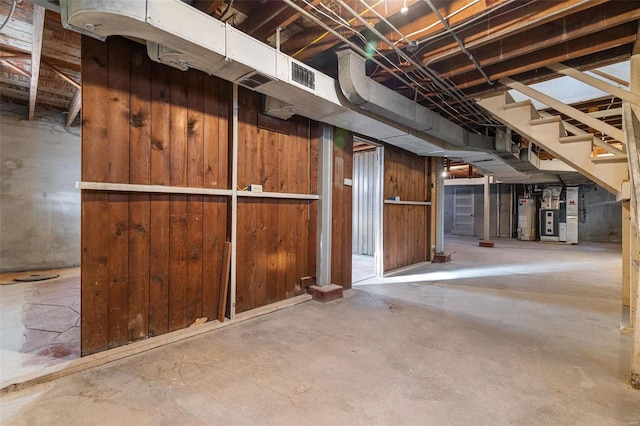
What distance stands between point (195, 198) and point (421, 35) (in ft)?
7.80

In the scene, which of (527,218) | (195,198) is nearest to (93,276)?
(195,198)

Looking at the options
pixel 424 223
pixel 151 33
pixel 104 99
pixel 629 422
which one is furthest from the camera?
pixel 424 223

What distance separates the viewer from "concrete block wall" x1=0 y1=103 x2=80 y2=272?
4309 millimetres

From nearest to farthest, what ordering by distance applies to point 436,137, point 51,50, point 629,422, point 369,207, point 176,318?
point 629,422 < point 176,318 < point 51,50 < point 436,137 < point 369,207

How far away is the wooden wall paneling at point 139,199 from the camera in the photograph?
2.21 meters

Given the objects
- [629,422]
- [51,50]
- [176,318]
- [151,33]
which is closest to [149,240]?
[176,318]

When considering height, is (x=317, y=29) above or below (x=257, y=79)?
above

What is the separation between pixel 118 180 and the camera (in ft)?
7.02

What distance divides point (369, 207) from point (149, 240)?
5292 mm

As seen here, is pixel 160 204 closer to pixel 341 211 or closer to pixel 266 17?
pixel 266 17

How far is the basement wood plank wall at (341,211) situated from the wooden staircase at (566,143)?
6.16 ft

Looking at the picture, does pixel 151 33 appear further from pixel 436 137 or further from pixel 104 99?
pixel 436 137

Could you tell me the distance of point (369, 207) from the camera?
272 inches

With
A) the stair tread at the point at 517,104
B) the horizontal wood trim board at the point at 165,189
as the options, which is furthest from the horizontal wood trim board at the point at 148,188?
the stair tread at the point at 517,104
